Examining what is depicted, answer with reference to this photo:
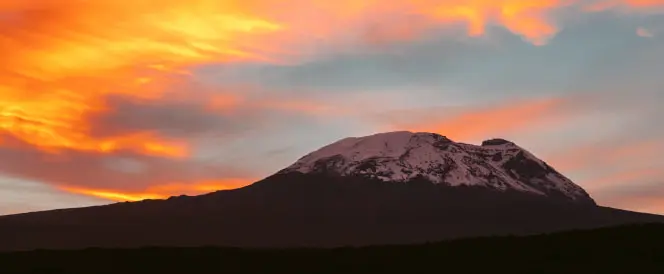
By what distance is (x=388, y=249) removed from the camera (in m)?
67.9

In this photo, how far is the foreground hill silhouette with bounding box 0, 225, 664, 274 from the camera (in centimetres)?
5366

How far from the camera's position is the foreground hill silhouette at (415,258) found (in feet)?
176

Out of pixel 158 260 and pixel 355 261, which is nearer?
pixel 355 261

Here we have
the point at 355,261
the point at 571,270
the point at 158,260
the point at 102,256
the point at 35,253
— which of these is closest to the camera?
the point at 571,270

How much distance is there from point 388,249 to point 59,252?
31.6 m

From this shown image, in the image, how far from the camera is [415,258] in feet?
202

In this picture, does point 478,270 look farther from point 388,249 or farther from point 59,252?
point 59,252

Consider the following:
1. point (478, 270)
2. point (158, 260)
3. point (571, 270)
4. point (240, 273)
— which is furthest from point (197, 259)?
point (571, 270)

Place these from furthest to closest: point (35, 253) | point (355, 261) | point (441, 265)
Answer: point (35, 253) < point (355, 261) < point (441, 265)

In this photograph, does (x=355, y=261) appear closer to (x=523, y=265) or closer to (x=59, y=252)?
(x=523, y=265)

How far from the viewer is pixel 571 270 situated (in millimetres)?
50969

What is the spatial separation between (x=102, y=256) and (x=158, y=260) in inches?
290

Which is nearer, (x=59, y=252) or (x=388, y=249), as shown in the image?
(x=388, y=249)

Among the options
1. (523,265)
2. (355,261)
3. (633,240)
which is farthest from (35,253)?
(633,240)
